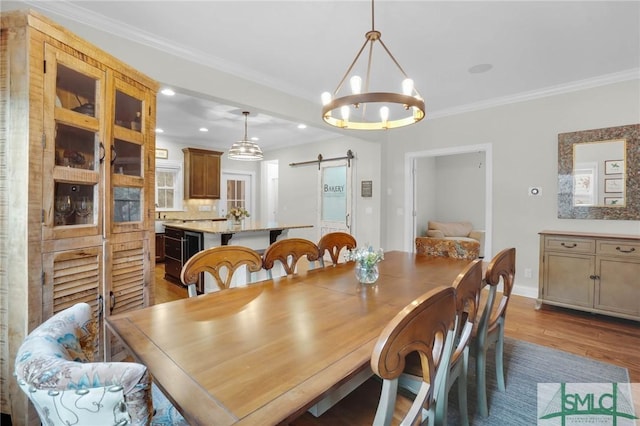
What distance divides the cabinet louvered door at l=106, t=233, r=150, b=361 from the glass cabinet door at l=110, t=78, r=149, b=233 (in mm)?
125

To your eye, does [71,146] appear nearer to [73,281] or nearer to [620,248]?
[73,281]

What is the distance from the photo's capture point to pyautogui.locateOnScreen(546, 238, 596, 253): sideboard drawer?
313 centimetres

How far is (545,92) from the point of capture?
144 inches

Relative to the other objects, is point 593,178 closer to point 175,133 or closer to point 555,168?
point 555,168

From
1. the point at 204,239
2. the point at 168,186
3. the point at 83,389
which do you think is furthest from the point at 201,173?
the point at 83,389

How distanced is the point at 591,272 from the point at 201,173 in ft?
21.7

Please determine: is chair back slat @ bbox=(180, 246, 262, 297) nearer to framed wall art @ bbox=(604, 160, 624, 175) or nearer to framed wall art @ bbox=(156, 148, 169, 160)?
framed wall art @ bbox=(604, 160, 624, 175)

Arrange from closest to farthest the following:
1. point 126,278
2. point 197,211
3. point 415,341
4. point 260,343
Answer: point 415,341 → point 260,343 → point 126,278 → point 197,211

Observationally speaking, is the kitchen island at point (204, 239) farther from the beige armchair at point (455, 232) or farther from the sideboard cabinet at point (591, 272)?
the sideboard cabinet at point (591, 272)

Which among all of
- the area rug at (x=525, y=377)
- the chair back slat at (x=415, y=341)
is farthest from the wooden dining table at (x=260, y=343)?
the area rug at (x=525, y=377)

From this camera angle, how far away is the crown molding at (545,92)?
3.19 m

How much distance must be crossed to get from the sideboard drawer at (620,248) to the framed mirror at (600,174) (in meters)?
0.45

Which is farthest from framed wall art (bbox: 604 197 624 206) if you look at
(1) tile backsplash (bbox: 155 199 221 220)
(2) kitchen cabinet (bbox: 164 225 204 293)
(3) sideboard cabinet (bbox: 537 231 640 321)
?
(1) tile backsplash (bbox: 155 199 221 220)

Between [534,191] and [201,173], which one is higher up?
[201,173]
